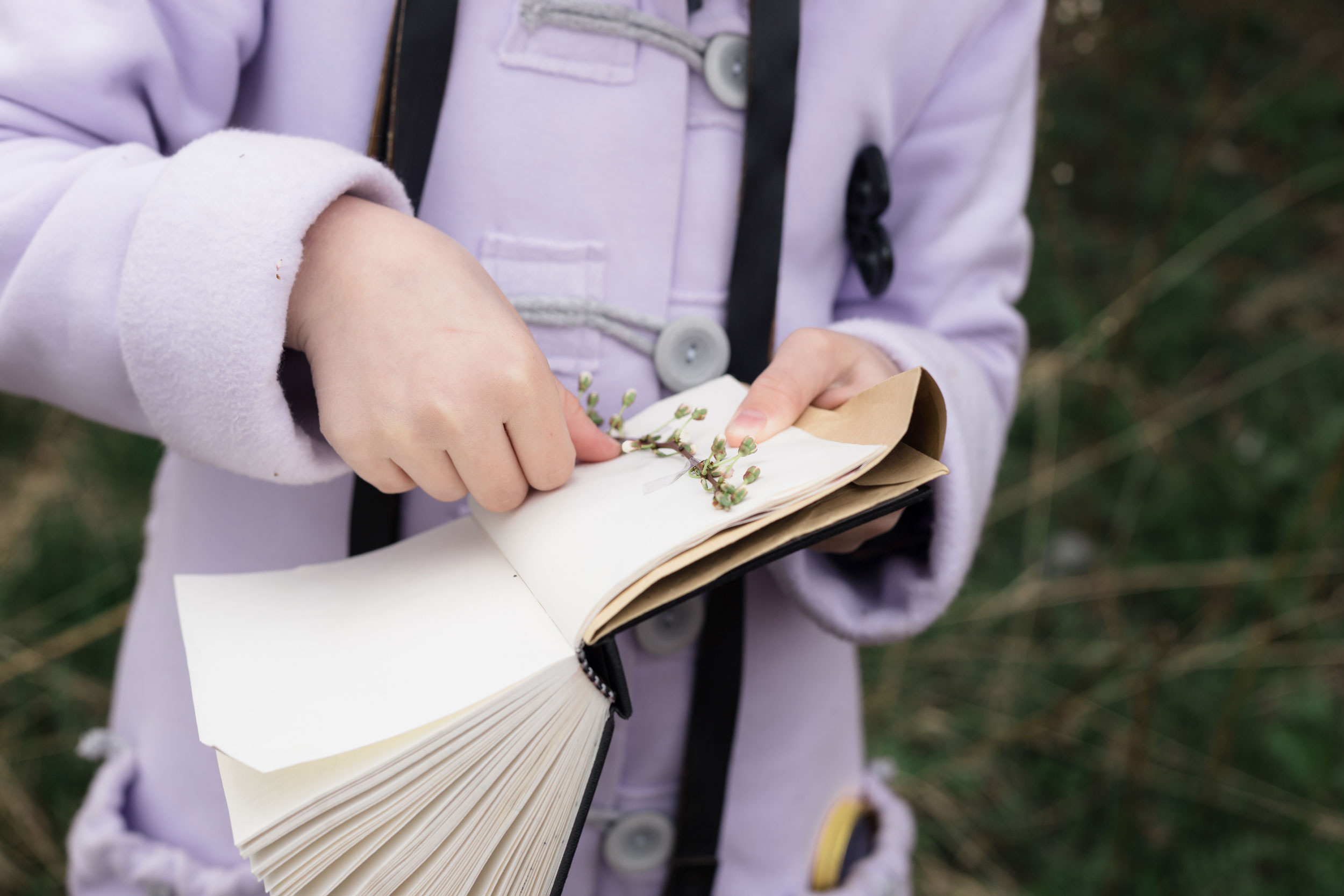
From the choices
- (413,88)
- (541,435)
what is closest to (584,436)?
(541,435)

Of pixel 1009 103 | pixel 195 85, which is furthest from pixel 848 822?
pixel 195 85

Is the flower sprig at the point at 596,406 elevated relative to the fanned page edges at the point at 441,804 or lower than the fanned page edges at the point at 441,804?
elevated

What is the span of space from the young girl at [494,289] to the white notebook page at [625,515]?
2cm

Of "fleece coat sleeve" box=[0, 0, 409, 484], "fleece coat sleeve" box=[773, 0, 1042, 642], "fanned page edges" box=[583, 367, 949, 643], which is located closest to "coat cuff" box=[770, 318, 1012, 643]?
"fleece coat sleeve" box=[773, 0, 1042, 642]

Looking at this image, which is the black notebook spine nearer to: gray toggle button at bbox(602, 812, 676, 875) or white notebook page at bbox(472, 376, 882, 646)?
white notebook page at bbox(472, 376, 882, 646)

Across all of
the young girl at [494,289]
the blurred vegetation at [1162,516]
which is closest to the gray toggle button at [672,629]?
the young girl at [494,289]

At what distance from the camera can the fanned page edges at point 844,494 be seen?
466 mm

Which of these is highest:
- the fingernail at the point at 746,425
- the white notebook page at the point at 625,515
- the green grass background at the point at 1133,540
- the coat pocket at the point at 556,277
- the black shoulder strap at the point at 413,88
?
the black shoulder strap at the point at 413,88

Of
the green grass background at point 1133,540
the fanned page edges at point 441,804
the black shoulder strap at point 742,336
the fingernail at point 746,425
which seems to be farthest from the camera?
the green grass background at point 1133,540

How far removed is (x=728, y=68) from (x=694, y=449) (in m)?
0.31

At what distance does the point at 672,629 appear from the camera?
2.38 feet

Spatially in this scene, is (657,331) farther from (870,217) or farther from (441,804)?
(441,804)

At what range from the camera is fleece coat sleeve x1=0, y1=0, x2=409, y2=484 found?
1.70ft

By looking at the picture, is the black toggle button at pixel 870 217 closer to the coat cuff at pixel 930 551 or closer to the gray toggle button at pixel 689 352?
the coat cuff at pixel 930 551
